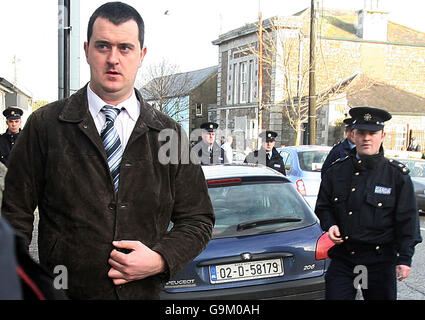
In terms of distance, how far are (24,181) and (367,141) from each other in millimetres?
2801

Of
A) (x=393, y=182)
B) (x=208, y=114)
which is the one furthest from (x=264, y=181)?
(x=208, y=114)

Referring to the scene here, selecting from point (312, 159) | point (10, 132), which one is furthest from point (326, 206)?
point (10, 132)

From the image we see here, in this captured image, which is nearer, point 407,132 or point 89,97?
point 89,97

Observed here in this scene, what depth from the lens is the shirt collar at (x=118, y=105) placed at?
2168mm

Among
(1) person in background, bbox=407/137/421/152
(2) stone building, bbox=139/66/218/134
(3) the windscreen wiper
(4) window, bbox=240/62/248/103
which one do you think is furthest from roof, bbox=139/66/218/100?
(3) the windscreen wiper

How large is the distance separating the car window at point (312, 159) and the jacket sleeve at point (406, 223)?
6.04 m

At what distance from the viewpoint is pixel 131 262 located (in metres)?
1.90

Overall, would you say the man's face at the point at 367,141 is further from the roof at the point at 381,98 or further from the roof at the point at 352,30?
the roof at the point at 352,30

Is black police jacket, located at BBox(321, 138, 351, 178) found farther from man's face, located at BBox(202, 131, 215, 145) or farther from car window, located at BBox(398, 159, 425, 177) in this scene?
car window, located at BBox(398, 159, 425, 177)

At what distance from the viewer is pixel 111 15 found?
205cm

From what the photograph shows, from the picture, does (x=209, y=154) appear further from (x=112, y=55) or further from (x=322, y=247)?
(x=112, y=55)

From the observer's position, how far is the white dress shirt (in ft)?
7.07

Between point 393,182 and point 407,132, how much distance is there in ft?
88.7
